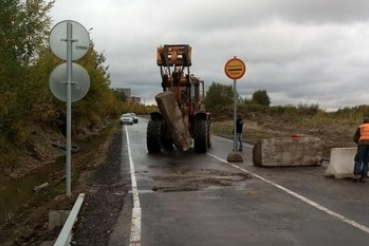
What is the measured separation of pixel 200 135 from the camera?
21.1 m

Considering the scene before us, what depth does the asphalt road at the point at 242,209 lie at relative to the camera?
7.58m

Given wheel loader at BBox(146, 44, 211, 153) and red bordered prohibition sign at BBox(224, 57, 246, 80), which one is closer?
red bordered prohibition sign at BBox(224, 57, 246, 80)

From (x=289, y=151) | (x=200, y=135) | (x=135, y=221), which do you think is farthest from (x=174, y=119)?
(x=135, y=221)

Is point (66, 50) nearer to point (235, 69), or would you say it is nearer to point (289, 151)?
point (289, 151)

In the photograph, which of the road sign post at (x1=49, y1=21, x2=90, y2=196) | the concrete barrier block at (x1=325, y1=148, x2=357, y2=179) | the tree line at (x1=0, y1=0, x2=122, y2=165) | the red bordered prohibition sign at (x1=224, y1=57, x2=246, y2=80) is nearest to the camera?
the road sign post at (x1=49, y1=21, x2=90, y2=196)

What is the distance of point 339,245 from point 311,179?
659cm

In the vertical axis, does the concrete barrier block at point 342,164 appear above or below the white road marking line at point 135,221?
above

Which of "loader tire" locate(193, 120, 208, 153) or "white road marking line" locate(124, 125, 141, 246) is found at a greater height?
"loader tire" locate(193, 120, 208, 153)

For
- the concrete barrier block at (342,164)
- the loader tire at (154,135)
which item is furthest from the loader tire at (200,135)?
the concrete barrier block at (342,164)

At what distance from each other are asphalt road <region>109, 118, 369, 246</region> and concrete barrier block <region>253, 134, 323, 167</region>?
67cm

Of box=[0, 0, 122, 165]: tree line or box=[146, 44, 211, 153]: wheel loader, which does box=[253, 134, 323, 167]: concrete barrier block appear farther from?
box=[0, 0, 122, 165]: tree line

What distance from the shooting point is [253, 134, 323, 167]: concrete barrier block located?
53.8ft

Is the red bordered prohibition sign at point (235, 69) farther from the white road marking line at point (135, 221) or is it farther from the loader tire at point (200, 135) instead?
the white road marking line at point (135, 221)

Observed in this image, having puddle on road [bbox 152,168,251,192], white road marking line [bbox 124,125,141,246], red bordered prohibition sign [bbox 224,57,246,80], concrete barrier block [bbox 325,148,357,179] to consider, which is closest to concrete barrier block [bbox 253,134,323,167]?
puddle on road [bbox 152,168,251,192]
